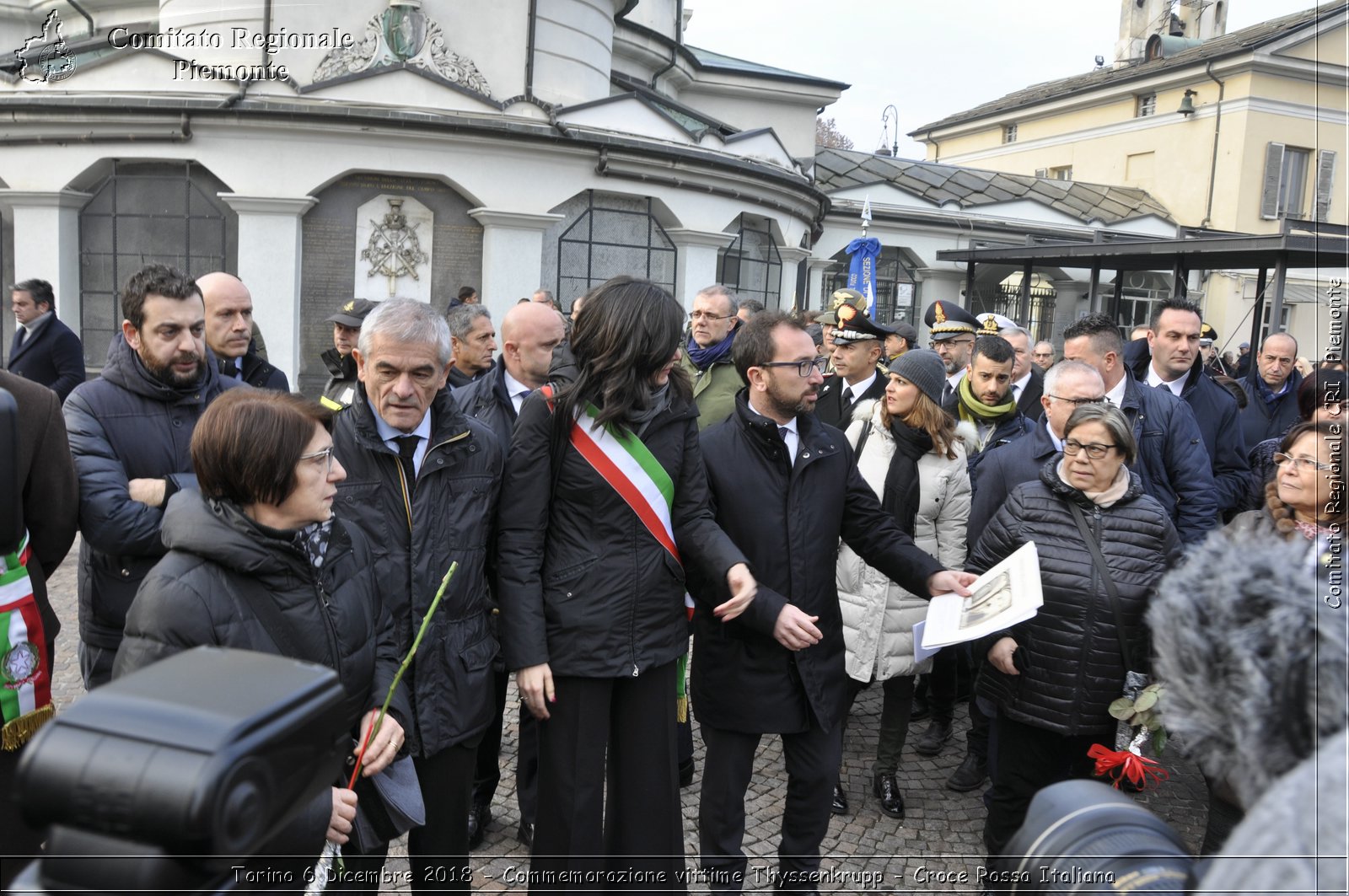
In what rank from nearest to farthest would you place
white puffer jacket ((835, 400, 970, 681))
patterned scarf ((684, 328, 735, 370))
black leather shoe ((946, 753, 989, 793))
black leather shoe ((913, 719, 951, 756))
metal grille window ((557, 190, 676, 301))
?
white puffer jacket ((835, 400, 970, 681)) → black leather shoe ((946, 753, 989, 793)) → black leather shoe ((913, 719, 951, 756)) → patterned scarf ((684, 328, 735, 370)) → metal grille window ((557, 190, 676, 301))

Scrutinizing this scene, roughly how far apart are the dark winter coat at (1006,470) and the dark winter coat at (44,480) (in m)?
3.71

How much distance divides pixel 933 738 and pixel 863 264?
1107 centimetres

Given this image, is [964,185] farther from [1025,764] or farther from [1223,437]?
[1025,764]

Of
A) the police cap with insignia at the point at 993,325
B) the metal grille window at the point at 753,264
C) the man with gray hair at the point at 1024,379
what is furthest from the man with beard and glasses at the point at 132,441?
the metal grille window at the point at 753,264

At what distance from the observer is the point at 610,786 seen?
3.23 meters

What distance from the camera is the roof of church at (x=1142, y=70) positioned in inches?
1024

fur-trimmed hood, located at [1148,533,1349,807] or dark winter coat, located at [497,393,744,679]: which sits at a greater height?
fur-trimmed hood, located at [1148,533,1349,807]

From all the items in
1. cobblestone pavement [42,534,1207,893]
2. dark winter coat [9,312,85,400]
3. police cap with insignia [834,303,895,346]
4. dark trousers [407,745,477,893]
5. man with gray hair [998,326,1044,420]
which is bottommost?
cobblestone pavement [42,534,1207,893]

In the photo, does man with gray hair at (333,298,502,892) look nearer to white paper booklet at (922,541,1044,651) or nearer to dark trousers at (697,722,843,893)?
dark trousers at (697,722,843,893)

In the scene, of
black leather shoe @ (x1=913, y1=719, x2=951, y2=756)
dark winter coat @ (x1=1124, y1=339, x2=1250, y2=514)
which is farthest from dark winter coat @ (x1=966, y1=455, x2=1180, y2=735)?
dark winter coat @ (x1=1124, y1=339, x2=1250, y2=514)

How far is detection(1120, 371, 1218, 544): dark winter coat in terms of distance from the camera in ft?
15.1

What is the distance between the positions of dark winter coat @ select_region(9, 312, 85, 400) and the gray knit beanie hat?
25.5ft

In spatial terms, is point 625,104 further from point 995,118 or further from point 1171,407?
point 995,118

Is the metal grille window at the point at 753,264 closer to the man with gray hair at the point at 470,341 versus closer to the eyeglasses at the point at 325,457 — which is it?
the man with gray hair at the point at 470,341
